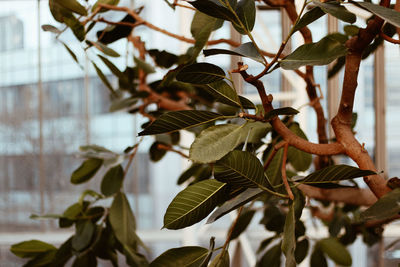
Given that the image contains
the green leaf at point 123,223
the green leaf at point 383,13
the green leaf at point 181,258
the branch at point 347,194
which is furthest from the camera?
the green leaf at point 123,223

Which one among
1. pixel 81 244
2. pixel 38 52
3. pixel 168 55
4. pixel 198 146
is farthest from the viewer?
pixel 38 52

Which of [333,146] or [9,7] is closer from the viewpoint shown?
[333,146]

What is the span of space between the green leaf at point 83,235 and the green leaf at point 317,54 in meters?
0.43

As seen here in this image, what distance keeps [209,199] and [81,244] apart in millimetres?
342

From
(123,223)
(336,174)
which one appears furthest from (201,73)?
(123,223)

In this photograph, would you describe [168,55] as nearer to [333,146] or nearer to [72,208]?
[72,208]

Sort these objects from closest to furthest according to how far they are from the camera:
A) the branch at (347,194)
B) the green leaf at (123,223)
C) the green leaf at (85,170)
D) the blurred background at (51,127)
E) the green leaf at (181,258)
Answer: the green leaf at (181,258) < the branch at (347,194) < the green leaf at (123,223) < the green leaf at (85,170) < the blurred background at (51,127)

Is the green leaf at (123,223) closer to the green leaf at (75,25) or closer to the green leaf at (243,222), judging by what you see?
the green leaf at (243,222)

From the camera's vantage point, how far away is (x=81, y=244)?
569 mm

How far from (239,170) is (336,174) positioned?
0.26 feet

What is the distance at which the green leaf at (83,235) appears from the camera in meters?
0.57

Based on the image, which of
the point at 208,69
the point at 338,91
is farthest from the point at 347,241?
the point at 338,91

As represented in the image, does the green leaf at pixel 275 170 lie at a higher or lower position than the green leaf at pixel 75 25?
lower

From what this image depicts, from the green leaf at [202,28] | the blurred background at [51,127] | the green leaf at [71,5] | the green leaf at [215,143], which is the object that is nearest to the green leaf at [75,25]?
the green leaf at [71,5]
